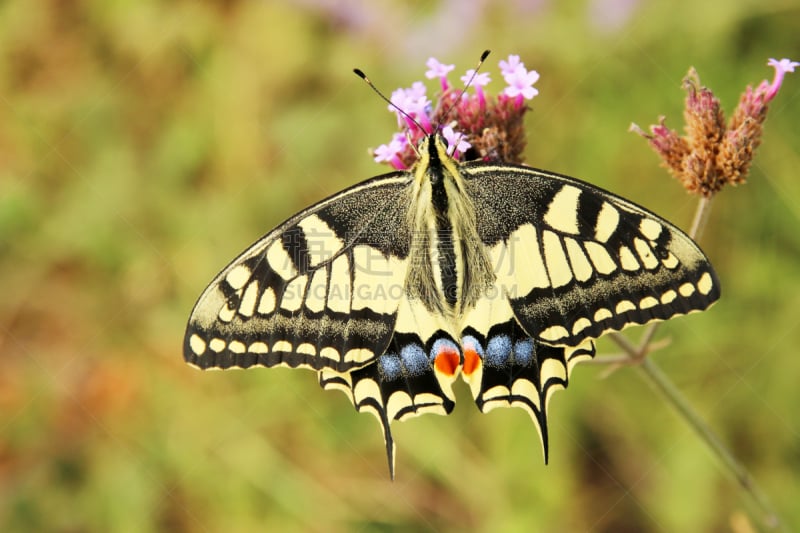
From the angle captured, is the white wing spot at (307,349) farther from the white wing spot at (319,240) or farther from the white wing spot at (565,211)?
the white wing spot at (565,211)

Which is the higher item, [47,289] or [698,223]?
[47,289]

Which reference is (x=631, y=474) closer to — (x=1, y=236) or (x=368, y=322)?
(x=368, y=322)

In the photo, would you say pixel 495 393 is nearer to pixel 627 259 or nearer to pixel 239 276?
pixel 627 259

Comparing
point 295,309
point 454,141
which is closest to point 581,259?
point 454,141

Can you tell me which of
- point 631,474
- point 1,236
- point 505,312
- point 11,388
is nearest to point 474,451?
point 631,474

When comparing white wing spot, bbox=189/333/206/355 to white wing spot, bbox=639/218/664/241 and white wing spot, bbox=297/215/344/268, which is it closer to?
white wing spot, bbox=297/215/344/268

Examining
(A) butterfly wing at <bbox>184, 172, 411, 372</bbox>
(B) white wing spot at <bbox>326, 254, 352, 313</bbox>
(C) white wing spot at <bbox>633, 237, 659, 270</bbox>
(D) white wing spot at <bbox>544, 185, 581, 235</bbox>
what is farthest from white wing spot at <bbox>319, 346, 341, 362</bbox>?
(C) white wing spot at <bbox>633, 237, 659, 270</bbox>

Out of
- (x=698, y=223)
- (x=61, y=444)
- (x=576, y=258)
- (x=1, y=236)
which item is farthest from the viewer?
(x=1, y=236)

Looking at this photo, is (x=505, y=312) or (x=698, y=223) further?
(x=698, y=223)
